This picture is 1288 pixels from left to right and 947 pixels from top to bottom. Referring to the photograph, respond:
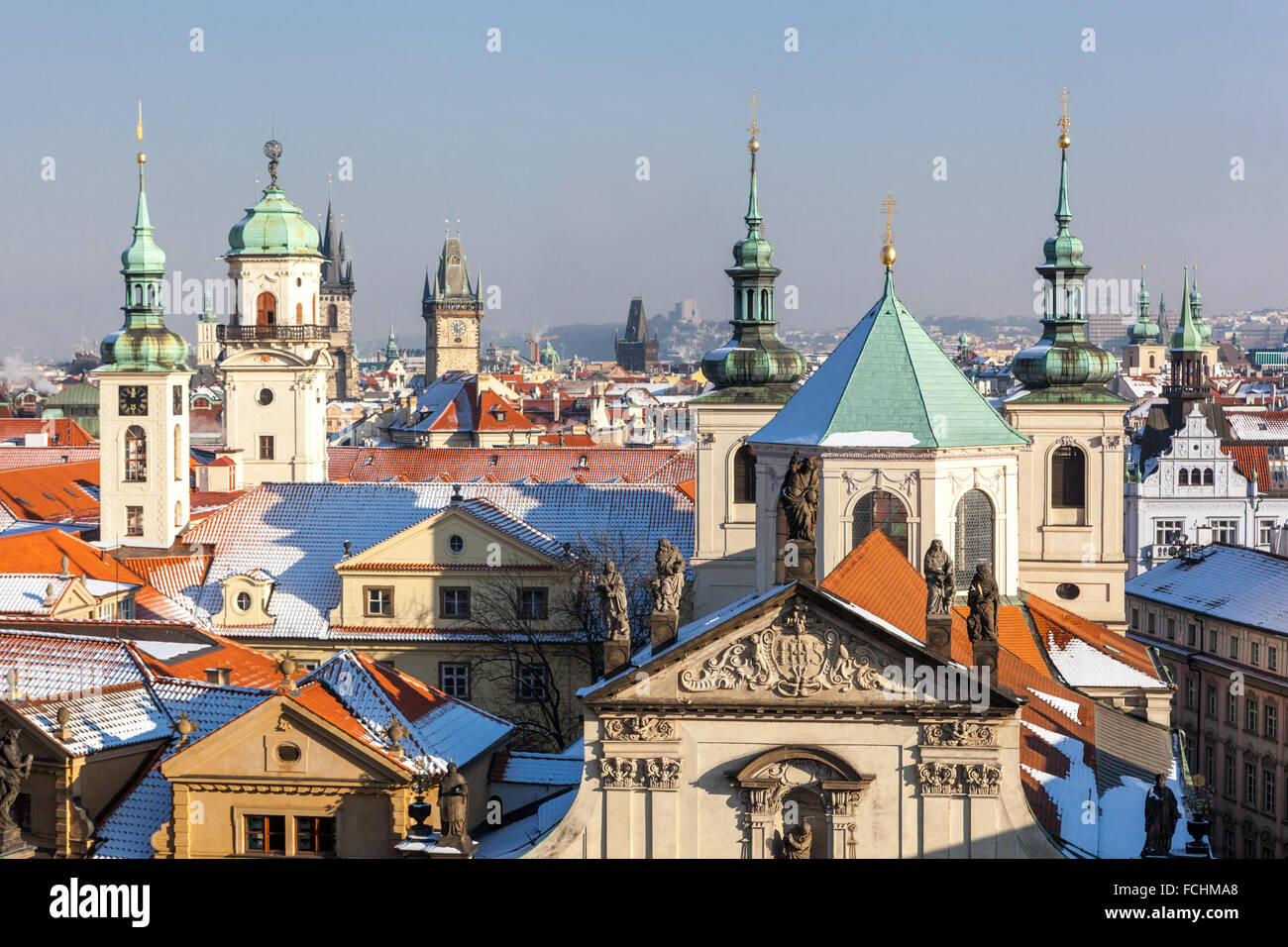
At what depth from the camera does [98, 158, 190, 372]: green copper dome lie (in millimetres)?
68250

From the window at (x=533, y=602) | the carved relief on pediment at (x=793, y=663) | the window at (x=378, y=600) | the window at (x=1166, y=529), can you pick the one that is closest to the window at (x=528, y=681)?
the window at (x=533, y=602)

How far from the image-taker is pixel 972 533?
49.1 meters

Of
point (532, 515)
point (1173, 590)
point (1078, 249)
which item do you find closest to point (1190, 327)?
point (1173, 590)

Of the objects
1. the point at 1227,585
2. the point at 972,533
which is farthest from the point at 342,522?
the point at 1227,585

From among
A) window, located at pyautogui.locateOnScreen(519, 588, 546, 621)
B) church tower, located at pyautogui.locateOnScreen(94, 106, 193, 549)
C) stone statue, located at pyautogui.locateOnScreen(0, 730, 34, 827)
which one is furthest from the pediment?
church tower, located at pyautogui.locateOnScreen(94, 106, 193, 549)

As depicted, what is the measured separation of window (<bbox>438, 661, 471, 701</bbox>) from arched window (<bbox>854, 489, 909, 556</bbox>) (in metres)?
12.9

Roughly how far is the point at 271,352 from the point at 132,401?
16736mm

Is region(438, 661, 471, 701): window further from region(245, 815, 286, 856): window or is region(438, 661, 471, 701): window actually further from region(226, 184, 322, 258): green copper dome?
region(226, 184, 322, 258): green copper dome

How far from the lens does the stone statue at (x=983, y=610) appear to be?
29.7m

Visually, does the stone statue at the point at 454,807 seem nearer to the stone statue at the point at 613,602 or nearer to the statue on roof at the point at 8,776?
the stone statue at the point at 613,602

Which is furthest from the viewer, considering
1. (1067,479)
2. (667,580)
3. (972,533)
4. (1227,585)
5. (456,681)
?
(1227,585)

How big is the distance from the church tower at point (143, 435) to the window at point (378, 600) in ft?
42.7

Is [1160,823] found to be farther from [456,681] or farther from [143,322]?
[143,322]
